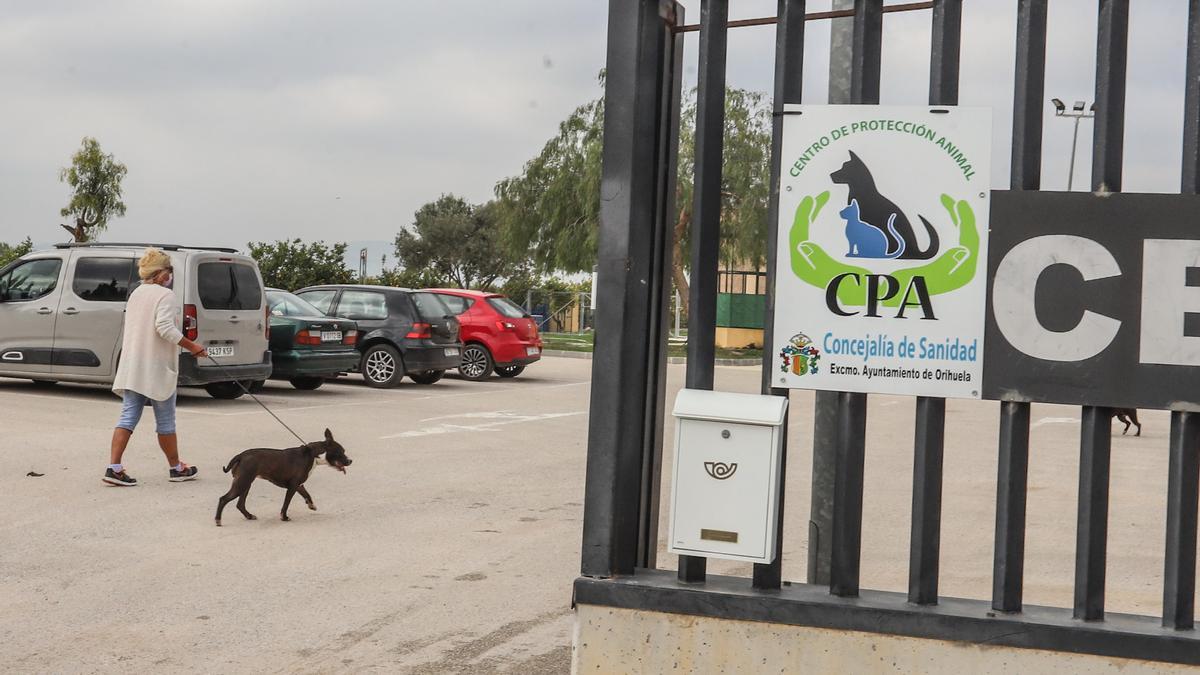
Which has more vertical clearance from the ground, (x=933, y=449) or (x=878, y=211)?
(x=878, y=211)

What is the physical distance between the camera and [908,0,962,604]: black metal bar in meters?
4.06

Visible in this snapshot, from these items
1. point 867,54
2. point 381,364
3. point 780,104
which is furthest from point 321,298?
point 867,54

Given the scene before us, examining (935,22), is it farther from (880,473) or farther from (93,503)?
(880,473)

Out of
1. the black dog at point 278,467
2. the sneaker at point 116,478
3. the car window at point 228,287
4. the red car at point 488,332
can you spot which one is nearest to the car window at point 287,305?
the car window at point 228,287

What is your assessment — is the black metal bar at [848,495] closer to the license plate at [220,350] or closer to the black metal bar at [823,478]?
the black metal bar at [823,478]

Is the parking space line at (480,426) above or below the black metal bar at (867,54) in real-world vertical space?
below

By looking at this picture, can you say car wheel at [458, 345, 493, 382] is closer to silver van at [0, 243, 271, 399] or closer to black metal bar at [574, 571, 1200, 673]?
silver van at [0, 243, 271, 399]

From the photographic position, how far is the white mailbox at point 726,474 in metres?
4.09

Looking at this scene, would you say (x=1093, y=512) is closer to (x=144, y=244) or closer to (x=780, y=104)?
(x=780, y=104)

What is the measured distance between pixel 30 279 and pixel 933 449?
14979 millimetres

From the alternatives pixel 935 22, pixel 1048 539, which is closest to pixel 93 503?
pixel 1048 539

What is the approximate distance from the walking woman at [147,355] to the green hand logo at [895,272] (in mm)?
6637

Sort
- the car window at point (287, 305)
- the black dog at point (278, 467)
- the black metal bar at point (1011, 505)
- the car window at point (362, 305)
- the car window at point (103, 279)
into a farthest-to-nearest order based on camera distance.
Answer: the car window at point (362, 305)
the car window at point (287, 305)
the car window at point (103, 279)
the black dog at point (278, 467)
the black metal bar at point (1011, 505)

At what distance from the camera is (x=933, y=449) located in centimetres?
408
